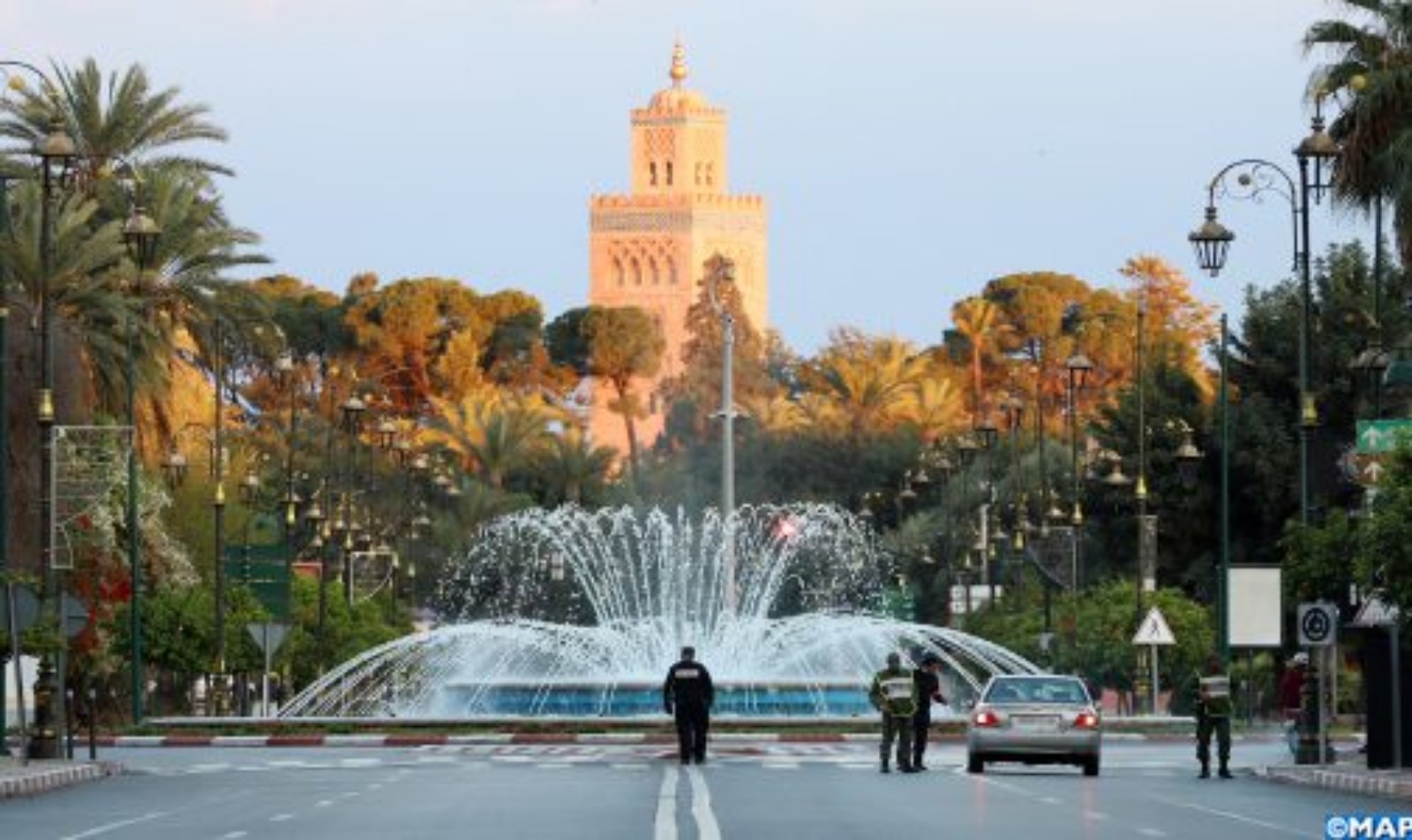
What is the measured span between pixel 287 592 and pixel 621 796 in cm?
3856

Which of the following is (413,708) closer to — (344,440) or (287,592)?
(287,592)

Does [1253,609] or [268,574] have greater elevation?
[268,574]

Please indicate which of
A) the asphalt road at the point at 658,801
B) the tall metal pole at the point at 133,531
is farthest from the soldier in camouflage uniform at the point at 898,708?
the tall metal pole at the point at 133,531

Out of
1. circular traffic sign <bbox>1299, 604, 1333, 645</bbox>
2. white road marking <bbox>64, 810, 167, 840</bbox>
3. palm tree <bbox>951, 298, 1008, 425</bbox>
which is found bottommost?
white road marking <bbox>64, 810, 167, 840</bbox>

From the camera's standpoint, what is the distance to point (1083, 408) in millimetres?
180250

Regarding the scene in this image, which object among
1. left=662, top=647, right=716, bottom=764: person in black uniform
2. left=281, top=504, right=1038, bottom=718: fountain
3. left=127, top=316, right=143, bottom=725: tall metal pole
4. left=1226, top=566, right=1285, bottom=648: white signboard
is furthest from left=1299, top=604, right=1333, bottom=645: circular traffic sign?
left=281, top=504, right=1038, bottom=718: fountain

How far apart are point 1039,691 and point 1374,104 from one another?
12.4 metres

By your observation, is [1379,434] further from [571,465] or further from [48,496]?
[571,465]

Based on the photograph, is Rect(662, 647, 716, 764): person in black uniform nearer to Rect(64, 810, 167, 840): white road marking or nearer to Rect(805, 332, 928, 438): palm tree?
Rect(64, 810, 167, 840): white road marking

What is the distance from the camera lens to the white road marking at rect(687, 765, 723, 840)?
1191 inches

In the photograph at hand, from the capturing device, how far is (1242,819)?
34688 millimetres

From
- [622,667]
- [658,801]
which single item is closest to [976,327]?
[622,667]

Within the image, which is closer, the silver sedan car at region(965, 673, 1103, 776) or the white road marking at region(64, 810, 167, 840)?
the white road marking at region(64, 810, 167, 840)

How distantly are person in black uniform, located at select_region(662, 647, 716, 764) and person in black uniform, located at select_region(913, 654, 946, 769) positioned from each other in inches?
97.4
